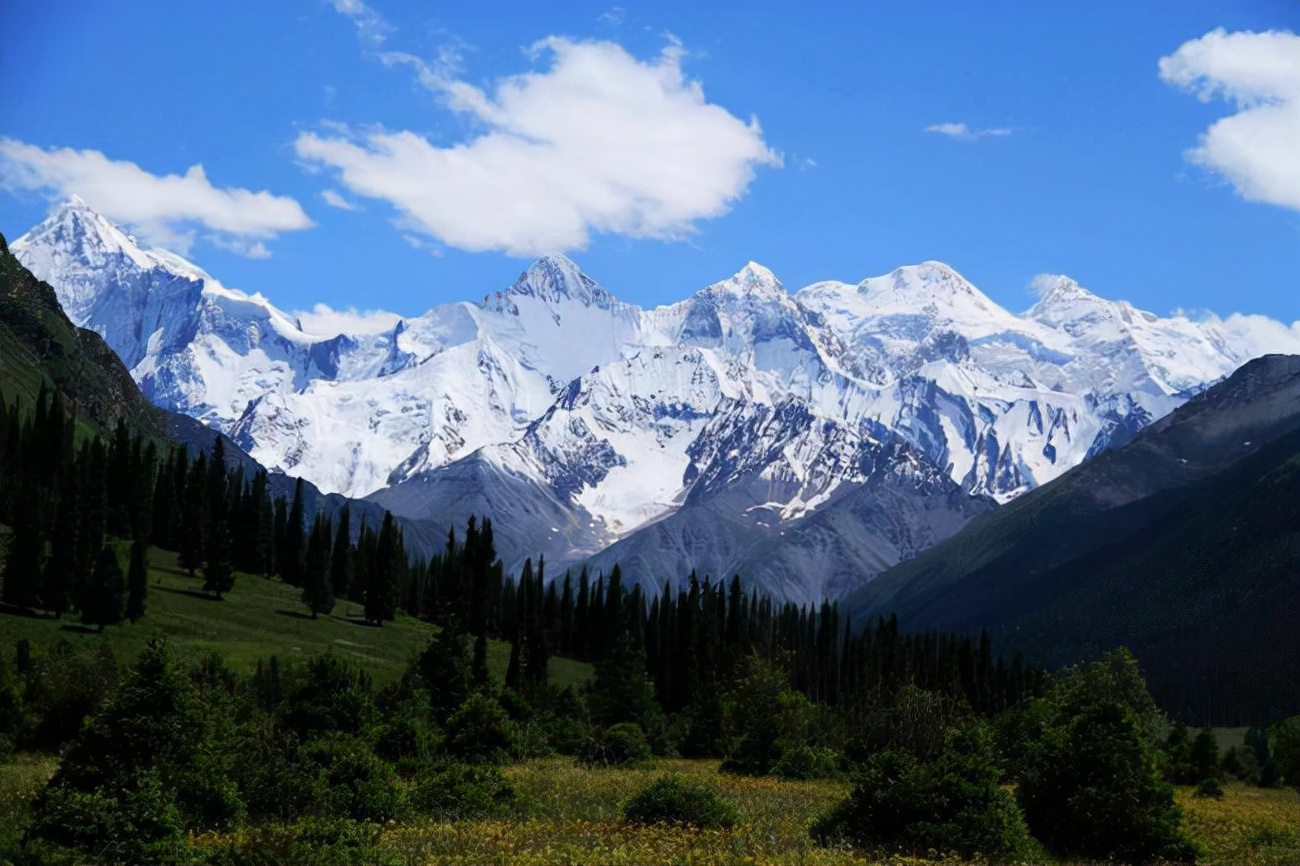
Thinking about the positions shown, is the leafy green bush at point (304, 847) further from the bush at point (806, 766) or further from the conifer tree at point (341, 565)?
the conifer tree at point (341, 565)

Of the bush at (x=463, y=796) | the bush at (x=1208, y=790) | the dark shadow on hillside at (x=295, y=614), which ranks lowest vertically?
the bush at (x=1208, y=790)

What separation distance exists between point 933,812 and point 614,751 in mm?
34911

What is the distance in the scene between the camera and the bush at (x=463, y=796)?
43.7 metres

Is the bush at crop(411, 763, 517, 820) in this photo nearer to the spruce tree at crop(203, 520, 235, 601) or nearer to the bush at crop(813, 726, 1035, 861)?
the bush at crop(813, 726, 1035, 861)

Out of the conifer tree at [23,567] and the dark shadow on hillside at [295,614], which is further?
the dark shadow on hillside at [295,614]

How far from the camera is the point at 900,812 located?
4059 centimetres

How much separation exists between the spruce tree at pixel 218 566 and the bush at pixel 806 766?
7989cm

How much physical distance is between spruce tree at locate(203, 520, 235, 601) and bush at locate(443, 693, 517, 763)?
233 feet

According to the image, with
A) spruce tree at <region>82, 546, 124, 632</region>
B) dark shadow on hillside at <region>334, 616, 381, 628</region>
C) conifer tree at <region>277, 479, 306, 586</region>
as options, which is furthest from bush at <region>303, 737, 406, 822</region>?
conifer tree at <region>277, 479, 306, 586</region>

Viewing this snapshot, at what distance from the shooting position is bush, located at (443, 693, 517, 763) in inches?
2655

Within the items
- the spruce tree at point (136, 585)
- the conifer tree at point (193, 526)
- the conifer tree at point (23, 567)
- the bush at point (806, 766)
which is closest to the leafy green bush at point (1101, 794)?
the bush at point (806, 766)

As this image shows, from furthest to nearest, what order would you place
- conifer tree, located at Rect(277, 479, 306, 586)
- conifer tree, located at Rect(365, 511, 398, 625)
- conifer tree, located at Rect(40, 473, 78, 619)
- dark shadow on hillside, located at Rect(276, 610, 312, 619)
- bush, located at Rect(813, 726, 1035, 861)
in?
conifer tree, located at Rect(277, 479, 306, 586), conifer tree, located at Rect(365, 511, 398, 625), dark shadow on hillside, located at Rect(276, 610, 312, 619), conifer tree, located at Rect(40, 473, 78, 619), bush, located at Rect(813, 726, 1035, 861)

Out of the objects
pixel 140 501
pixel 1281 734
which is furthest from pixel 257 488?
pixel 1281 734

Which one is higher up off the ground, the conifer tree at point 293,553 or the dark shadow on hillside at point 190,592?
the conifer tree at point 293,553
